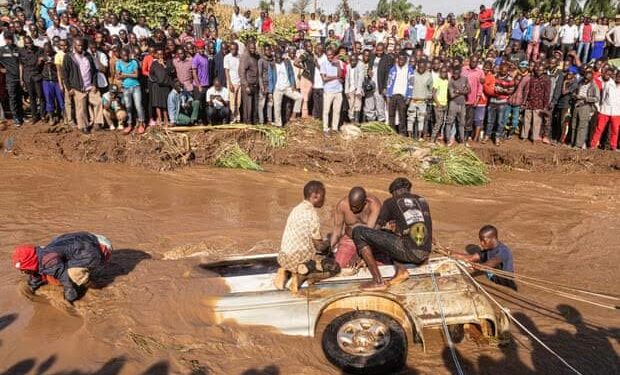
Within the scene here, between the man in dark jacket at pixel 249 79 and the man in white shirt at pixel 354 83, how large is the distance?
2.13 metres

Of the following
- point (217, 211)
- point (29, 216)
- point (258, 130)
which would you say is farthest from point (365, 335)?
point (258, 130)

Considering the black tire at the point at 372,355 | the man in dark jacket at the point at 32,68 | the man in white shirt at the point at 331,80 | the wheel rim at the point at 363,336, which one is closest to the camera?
the black tire at the point at 372,355

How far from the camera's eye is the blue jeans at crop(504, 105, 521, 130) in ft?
39.6

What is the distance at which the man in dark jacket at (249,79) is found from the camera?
1102 centimetres

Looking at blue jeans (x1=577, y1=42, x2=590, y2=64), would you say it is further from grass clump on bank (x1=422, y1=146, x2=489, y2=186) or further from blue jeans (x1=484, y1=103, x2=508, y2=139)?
grass clump on bank (x1=422, y1=146, x2=489, y2=186)

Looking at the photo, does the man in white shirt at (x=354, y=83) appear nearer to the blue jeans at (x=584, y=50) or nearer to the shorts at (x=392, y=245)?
the shorts at (x=392, y=245)

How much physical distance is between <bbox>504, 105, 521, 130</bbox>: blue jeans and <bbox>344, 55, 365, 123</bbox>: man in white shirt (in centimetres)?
352

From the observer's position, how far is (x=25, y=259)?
5.02 meters

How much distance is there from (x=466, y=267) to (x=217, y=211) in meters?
4.51

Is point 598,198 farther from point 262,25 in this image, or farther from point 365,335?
point 262,25

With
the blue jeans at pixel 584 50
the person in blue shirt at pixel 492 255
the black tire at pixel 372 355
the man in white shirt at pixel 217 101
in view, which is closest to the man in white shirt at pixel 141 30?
the man in white shirt at pixel 217 101

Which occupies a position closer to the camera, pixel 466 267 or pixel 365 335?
pixel 365 335

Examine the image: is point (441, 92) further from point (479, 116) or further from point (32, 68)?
point (32, 68)

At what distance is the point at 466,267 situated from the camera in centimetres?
590
